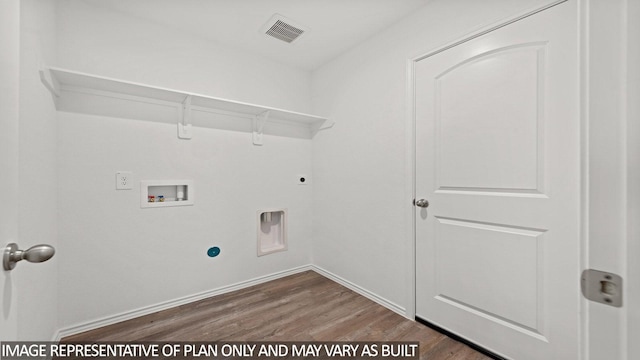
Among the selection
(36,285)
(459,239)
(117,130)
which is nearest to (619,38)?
(459,239)

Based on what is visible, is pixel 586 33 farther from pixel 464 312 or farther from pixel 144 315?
pixel 144 315

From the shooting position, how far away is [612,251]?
17.5 inches

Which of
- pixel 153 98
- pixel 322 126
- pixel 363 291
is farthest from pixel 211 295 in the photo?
pixel 322 126

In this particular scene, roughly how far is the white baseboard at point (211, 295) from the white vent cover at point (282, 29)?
→ 2.28 metres

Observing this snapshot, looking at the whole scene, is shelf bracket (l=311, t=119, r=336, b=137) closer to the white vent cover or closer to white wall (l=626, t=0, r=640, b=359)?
the white vent cover

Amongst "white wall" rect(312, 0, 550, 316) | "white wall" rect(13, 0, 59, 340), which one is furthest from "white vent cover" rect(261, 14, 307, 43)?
"white wall" rect(13, 0, 59, 340)

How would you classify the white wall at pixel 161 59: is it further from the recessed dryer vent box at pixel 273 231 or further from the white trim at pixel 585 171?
the white trim at pixel 585 171

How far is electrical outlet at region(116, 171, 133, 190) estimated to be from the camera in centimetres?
182

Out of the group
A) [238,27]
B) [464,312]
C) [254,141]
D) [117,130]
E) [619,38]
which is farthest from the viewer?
[254,141]

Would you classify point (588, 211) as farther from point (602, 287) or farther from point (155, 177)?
point (155, 177)

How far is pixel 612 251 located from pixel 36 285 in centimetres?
212

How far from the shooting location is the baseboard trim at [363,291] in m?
1.98

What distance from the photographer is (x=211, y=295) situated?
7.25 ft

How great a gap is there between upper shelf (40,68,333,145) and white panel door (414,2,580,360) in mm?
1272
